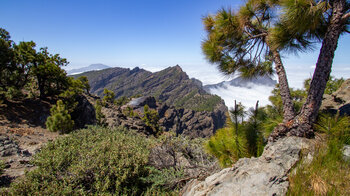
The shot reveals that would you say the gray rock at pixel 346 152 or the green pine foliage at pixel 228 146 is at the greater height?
the gray rock at pixel 346 152

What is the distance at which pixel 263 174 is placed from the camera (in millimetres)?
2242

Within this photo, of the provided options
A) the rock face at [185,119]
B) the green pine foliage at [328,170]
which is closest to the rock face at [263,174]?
the green pine foliage at [328,170]

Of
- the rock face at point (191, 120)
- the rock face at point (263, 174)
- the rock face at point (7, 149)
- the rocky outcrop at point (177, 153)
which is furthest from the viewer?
the rock face at point (191, 120)

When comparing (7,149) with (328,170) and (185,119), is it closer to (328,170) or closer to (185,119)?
(328,170)

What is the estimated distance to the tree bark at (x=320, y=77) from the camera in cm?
254

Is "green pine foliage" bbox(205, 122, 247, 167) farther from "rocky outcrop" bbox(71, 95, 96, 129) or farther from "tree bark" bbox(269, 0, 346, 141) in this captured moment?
"rocky outcrop" bbox(71, 95, 96, 129)

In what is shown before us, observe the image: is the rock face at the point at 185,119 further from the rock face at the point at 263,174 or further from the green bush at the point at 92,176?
the rock face at the point at 263,174

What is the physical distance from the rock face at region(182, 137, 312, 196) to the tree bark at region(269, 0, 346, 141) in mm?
245

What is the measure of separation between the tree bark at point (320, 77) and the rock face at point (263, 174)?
0.80 feet

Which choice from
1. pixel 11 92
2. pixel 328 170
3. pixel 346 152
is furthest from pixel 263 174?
pixel 11 92

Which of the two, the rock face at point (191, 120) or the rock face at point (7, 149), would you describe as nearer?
the rock face at point (7, 149)

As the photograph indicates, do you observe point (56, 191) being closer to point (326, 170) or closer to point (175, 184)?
point (175, 184)

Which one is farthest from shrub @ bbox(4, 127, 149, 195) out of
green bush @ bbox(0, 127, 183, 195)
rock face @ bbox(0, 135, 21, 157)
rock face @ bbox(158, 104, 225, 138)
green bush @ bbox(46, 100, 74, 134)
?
rock face @ bbox(158, 104, 225, 138)

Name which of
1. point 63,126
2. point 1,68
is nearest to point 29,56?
point 1,68
